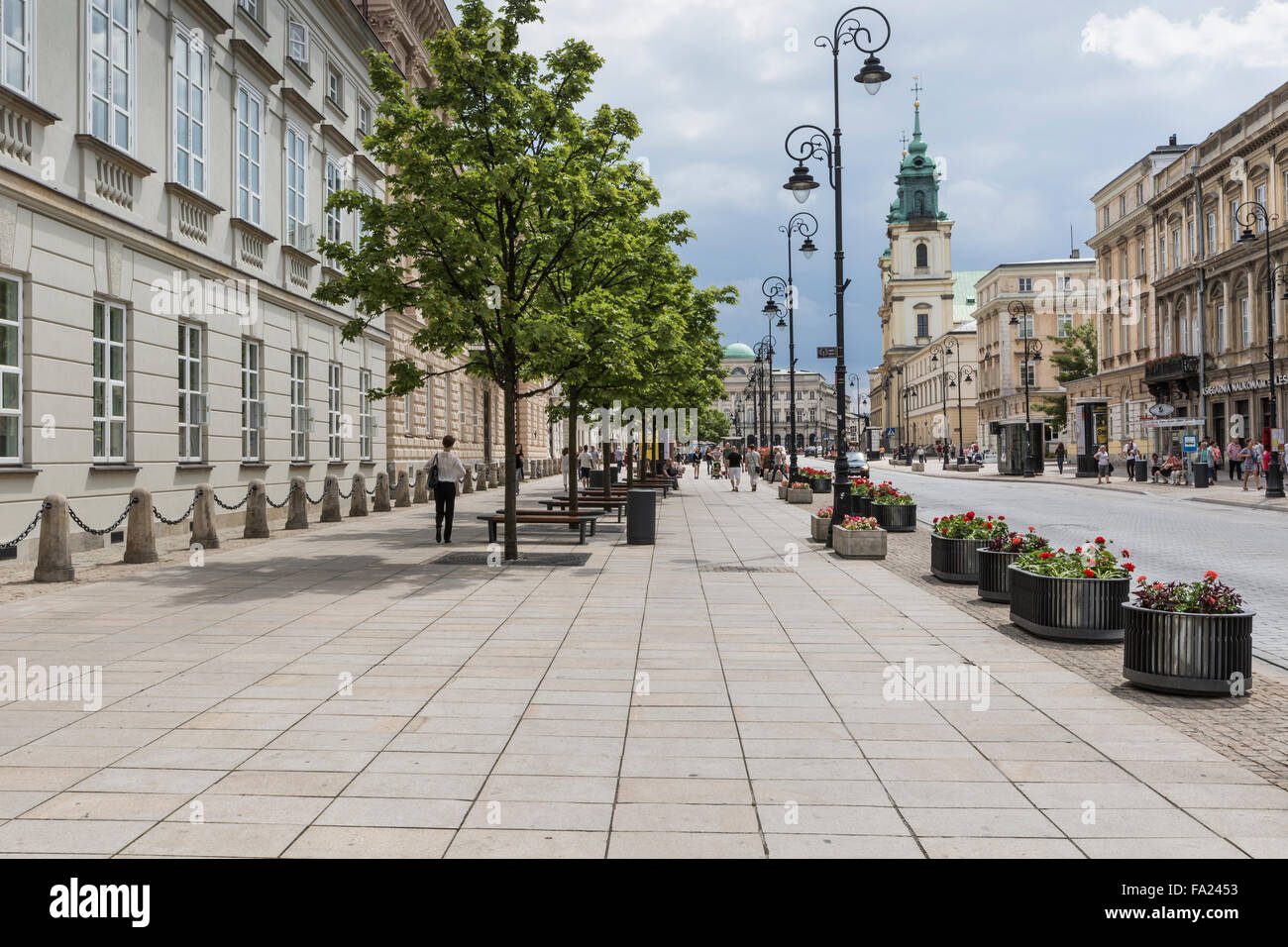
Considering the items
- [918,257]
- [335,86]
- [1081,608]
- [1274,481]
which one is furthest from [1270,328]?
[918,257]

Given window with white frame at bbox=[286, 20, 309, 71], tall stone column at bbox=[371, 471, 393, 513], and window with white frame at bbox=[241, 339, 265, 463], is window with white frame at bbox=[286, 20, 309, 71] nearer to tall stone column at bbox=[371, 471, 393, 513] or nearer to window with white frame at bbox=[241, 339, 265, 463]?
window with white frame at bbox=[241, 339, 265, 463]

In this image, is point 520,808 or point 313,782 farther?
point 313,782

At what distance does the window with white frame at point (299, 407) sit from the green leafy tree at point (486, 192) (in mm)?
8890

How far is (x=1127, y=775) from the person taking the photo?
506 centimetres

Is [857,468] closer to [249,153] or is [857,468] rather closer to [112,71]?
[249,153]

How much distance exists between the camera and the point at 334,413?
2642 cm

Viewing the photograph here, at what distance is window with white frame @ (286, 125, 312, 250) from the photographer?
2298 centimetres

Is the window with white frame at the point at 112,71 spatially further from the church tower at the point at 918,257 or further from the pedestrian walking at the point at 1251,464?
the church tower at the point at 918,257

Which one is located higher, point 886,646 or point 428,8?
point 428,8

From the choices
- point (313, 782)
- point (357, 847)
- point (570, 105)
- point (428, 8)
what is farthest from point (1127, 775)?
point (428, 8)

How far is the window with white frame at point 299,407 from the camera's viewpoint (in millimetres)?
23453
